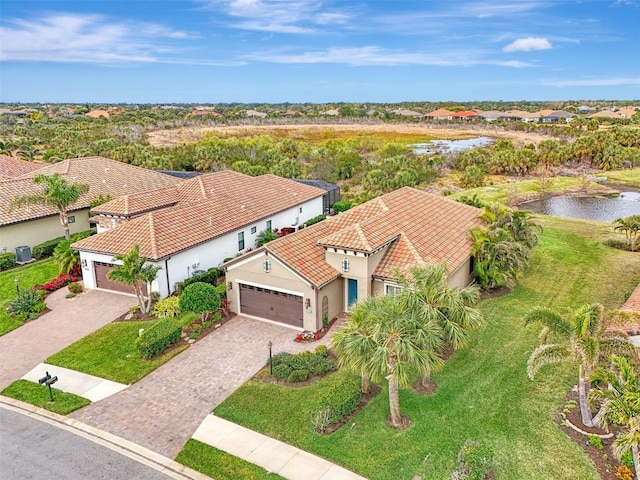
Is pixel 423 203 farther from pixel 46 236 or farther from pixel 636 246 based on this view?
pixel 46 236

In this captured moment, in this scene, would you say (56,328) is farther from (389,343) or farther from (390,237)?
(389,343)

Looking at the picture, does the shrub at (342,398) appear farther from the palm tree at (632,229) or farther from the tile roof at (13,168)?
the tile roof at (13,168)

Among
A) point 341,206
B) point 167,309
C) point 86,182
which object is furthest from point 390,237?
point 86,182

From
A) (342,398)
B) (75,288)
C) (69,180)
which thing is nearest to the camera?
(342,398)

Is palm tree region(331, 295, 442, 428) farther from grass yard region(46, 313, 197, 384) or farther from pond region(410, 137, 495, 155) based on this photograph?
pond region(410, 137, 495, 155)

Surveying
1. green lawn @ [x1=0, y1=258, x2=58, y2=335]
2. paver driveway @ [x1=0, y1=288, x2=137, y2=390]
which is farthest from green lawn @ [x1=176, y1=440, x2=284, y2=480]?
green lawn @ [x1=0, y1=258, x2=58, y2=335]

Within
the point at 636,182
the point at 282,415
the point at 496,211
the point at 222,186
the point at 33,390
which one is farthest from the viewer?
the point at 636,182

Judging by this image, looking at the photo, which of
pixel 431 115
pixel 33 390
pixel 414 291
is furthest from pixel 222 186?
pixel 431 115
